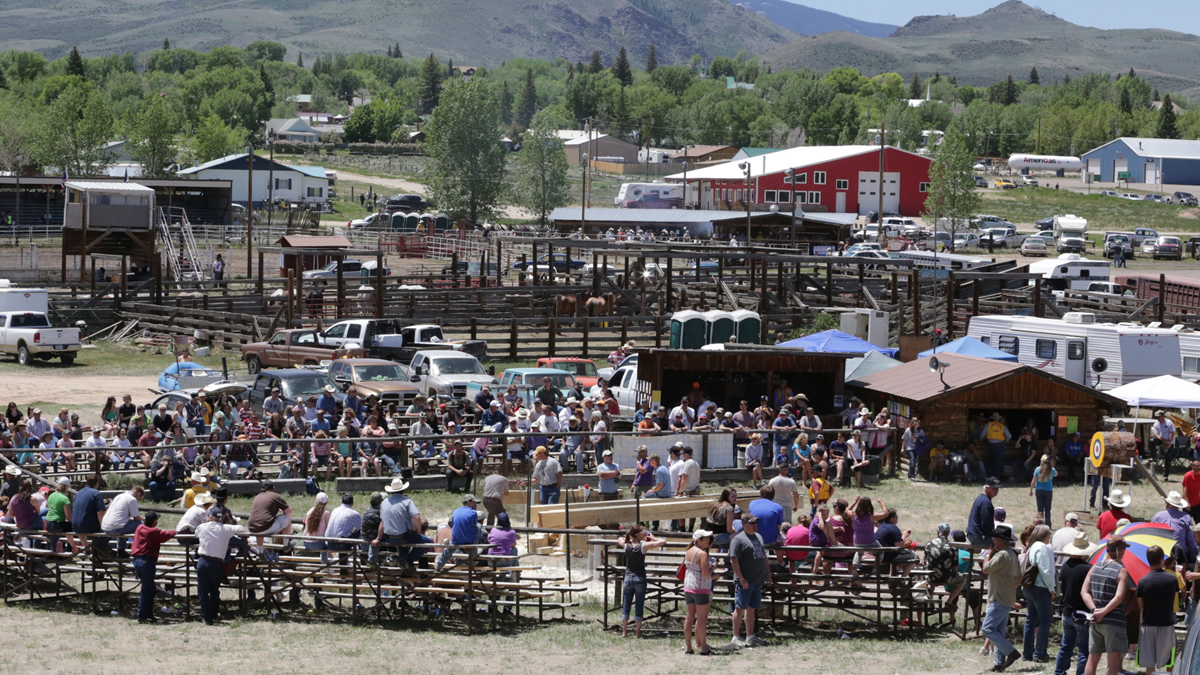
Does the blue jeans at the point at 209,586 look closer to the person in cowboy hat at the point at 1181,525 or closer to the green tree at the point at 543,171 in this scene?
the person in cowboy hat at the point at 1181,525

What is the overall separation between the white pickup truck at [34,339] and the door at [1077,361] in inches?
1025

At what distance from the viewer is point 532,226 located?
103438 millimetres

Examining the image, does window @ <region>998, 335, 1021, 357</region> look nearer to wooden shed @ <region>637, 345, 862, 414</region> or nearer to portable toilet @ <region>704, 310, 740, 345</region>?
wooden shed @ <region>637, 345, 862, 414</region>

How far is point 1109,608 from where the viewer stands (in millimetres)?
12289

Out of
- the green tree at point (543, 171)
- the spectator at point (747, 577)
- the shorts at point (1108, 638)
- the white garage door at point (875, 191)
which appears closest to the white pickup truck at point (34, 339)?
the spectator at point (747, 577)

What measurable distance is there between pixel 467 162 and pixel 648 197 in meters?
19.4

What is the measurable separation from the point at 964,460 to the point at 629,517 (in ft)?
28.5

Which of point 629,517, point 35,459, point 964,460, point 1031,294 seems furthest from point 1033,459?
point 1031,294

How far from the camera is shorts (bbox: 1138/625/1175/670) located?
39.9ft

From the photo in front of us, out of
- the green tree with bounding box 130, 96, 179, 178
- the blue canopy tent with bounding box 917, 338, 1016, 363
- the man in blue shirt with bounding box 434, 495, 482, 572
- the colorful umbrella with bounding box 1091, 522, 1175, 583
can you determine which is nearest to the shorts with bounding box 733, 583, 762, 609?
the man in blue shirt with bounding box 434, 495, 482, 572

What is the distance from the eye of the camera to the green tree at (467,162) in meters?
100

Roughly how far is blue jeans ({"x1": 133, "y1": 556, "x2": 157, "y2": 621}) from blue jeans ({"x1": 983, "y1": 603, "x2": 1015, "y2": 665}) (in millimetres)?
8684

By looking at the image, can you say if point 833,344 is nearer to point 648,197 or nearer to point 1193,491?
point 1193,491

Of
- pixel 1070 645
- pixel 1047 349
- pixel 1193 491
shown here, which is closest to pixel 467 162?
pixel 1047 349
